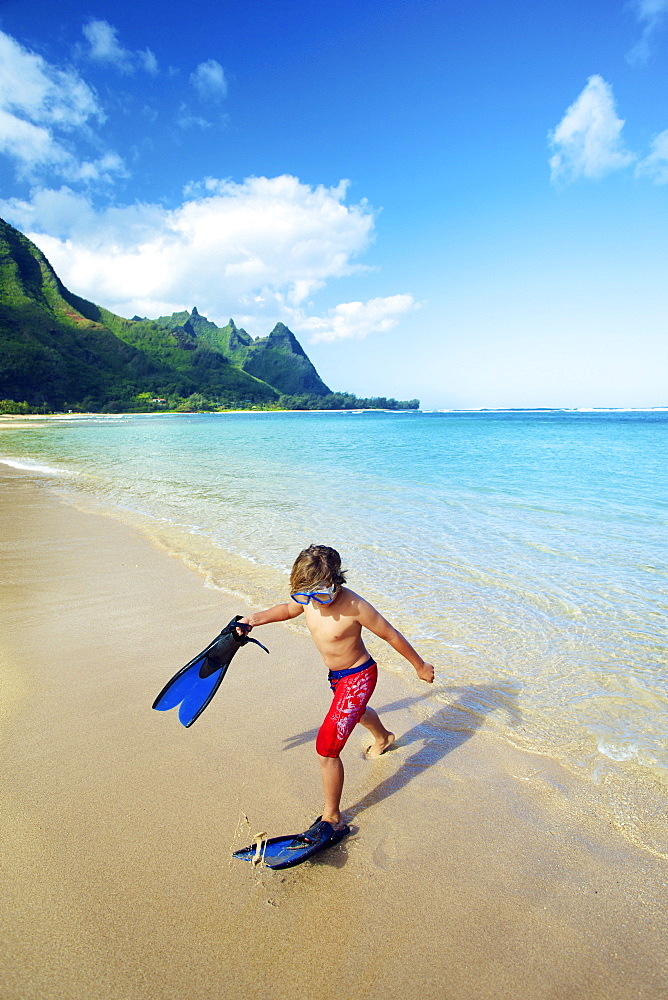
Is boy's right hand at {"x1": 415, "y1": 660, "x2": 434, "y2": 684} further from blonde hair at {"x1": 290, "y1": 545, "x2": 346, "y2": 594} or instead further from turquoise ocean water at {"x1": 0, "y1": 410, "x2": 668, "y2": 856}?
turquoise ocean water at {"x1": 0, "y1": 410, "x2": 668, "y2": 856}

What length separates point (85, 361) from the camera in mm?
116312

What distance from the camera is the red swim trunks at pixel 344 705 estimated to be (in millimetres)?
2688

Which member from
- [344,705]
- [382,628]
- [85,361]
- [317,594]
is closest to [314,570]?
[317,594]

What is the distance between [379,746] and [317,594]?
4.52 feet

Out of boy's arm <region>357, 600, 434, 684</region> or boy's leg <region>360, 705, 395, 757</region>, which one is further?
boy's leg <region>360, 705, 395, 757</region>

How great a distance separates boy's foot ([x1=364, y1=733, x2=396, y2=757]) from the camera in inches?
135

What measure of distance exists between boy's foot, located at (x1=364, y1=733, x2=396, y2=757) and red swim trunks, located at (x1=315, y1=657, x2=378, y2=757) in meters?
0.72

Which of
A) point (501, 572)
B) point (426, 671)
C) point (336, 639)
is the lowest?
point (501, 572)

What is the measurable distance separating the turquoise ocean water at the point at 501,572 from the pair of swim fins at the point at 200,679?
1888 mm

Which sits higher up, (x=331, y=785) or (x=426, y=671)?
(x=426, y=671)

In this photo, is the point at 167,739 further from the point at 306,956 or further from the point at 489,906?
the point at 489,906

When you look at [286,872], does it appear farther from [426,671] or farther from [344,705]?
[426,671]

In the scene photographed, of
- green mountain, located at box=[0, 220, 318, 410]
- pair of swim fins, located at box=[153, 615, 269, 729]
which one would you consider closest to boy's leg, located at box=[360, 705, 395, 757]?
pair of swim fins, located at box=[153, 615, 269, 729]

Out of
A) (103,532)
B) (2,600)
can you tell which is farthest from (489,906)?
(103,532)
